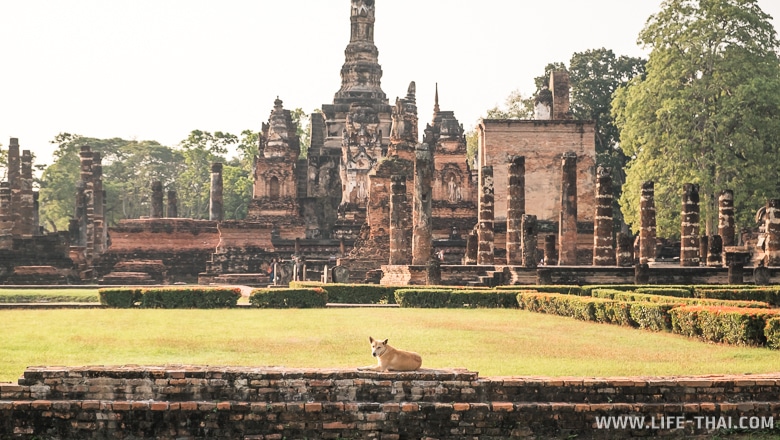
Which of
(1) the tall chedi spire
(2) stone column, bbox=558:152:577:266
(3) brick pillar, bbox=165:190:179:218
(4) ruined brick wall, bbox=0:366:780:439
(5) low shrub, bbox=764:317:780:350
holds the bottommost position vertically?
(4) ruined brick wall, bbox=0:366:780:439

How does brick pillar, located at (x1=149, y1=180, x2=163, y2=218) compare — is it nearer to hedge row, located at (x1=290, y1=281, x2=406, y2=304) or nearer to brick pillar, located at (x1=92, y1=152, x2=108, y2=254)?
brick pillar, located at (x1=92, y1=152, x2=108, y2=254)

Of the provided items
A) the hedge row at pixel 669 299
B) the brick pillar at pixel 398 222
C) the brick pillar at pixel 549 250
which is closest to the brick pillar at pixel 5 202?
the brick pillar at pixel 398 222

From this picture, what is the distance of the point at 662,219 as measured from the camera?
42312 millimetres

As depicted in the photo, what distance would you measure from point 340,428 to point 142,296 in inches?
625

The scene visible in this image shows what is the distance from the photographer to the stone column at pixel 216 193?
55069mm

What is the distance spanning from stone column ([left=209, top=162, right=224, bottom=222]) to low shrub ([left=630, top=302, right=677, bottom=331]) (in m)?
38.7

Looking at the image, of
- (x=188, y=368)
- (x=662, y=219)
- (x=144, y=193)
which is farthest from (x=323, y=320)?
(x=144, y=193)

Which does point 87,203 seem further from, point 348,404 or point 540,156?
point 348,404

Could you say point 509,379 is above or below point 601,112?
below

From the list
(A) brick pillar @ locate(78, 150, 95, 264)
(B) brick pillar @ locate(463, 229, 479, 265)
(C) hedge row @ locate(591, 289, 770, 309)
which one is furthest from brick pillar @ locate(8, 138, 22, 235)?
(C) hedge row @ locate(591, 289, 770, 309)

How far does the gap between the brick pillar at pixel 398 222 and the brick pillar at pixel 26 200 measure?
691 inches

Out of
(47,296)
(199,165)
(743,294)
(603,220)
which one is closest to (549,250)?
(603,220)

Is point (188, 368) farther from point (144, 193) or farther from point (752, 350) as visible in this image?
point (144, 193)

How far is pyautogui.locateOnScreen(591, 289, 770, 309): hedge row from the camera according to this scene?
1798 centimetres
